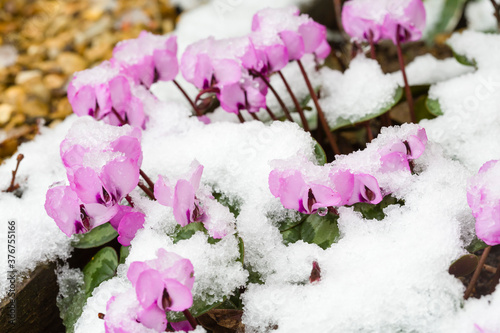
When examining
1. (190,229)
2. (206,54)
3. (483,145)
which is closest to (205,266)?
(190,229)

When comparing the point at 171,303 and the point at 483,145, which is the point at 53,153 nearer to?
the point at 171,303

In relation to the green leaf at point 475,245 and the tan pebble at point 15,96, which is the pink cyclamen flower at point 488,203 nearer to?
the green leaf at point 475,245

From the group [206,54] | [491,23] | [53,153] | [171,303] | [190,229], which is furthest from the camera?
[491,23]

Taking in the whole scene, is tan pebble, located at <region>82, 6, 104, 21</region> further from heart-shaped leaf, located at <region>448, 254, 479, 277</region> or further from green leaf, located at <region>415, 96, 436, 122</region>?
heart-shaped leaf, located at <region>448, 254, 479, 277</region>

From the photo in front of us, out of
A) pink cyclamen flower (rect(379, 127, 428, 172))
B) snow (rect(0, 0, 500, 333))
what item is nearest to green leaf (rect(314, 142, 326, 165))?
snow (rect(0, 0, 500, 333))

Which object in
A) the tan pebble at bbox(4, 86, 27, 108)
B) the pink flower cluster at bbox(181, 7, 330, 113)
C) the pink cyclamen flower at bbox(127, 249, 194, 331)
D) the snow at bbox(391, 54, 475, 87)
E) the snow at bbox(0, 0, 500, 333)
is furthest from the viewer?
the tan pebble at bbox(4, 86, 27, 108)

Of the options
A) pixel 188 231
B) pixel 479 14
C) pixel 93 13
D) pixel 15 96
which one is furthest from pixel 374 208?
pixel 93 13
